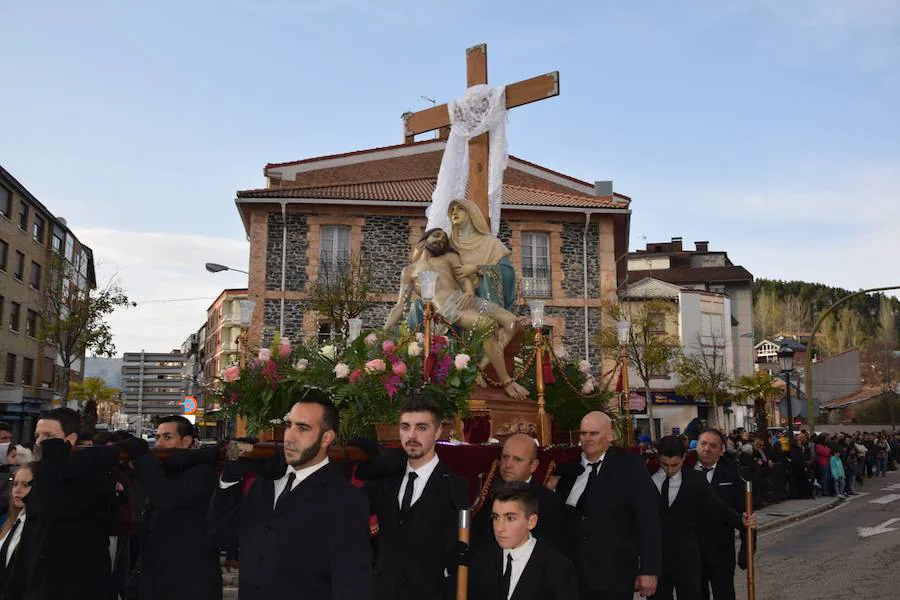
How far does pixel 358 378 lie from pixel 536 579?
328cm

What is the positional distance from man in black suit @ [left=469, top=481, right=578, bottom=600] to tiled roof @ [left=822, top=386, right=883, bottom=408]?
60.4m

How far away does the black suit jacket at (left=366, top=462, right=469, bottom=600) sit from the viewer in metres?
3.92

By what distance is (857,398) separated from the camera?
6094cm

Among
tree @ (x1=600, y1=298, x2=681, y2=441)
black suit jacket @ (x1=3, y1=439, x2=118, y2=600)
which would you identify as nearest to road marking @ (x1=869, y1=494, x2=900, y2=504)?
tree @ (x1=600, y1=298, x2=681, y2=441)

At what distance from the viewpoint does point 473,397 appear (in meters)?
7.67

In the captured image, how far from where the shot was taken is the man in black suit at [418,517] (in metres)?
3.92

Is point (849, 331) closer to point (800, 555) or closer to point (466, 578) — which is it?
point (800, 555)

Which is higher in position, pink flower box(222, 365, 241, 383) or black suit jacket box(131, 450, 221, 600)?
pink flower box(222, 365, 241, 383)

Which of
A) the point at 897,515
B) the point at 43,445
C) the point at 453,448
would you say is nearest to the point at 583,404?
the point at 453,448

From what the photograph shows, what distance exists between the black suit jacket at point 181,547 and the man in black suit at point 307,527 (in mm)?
834

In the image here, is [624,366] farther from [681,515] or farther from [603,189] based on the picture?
[603,189]

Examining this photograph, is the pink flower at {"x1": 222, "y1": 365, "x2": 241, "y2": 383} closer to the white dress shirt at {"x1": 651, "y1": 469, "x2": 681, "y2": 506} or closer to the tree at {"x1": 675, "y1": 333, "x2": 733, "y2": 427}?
the white dress shirt at {"x1": 651, "y1": 469, "x2": 681, "y2": 506}

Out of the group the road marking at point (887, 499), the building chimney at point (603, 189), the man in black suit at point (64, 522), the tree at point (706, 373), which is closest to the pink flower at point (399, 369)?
the man in black suit at point (64, 522)

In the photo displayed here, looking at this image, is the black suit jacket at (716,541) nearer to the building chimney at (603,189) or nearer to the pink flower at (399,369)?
the pink flower at (399,369)
